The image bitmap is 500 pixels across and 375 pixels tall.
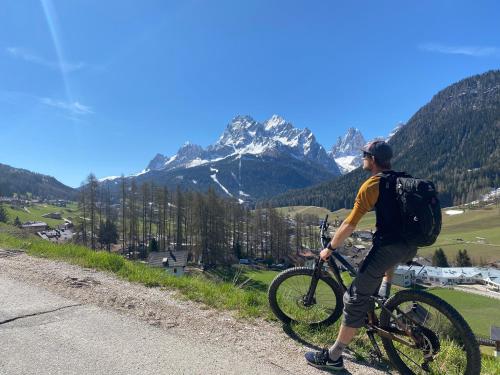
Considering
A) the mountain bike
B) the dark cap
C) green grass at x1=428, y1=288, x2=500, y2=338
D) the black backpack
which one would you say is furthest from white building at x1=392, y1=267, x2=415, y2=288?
green grass at x1=428, y1=288, x2=500, y2=338

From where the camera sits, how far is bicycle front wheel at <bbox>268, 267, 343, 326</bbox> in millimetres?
6465

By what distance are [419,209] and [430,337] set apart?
1954mm

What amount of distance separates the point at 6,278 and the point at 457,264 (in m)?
125

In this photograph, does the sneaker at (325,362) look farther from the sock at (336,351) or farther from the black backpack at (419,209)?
the black backpack at (419,209)

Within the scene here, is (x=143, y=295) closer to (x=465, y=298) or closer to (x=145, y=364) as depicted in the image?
(x=145, y=364)

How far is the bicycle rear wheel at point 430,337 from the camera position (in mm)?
4754

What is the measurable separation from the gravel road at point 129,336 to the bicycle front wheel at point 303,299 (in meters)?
0.39

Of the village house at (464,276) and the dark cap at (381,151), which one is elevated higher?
the dark cap at (381,151)

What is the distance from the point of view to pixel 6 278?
948 centimetres

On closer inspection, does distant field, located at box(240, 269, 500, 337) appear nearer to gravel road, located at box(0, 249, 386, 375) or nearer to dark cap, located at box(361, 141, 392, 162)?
gravel road, located at box(0, 249, 386, 375)

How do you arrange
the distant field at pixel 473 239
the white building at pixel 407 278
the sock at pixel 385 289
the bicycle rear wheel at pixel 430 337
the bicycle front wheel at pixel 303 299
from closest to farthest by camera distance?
the bicycle rear wheel at pixel 430 337 → the sock at pixel 385 289 → the white building at pixel 407 278 → the bicycle front wheel at pixel 303 299 → the distant field at pixel 473 239

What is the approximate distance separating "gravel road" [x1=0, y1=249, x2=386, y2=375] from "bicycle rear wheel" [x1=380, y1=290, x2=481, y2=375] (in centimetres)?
55

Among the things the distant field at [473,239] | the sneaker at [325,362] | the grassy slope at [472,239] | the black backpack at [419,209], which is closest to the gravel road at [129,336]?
the sneaker at [325,362]

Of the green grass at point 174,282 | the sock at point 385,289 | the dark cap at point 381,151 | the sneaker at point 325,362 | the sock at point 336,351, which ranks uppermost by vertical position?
the dark cap at point 381,151
